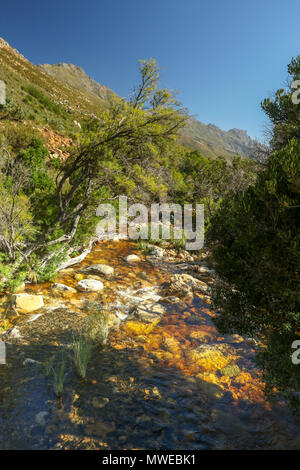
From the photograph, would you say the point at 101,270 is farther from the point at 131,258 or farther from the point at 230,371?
the point at 230,371

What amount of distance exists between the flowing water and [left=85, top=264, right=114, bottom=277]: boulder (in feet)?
9.19

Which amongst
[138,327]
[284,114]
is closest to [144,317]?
[138,327]

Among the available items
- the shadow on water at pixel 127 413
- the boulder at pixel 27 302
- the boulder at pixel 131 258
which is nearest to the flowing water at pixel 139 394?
the shadow on water at pixel 127 413

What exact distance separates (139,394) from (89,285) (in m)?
4.47

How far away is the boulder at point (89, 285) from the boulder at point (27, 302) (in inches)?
54.8

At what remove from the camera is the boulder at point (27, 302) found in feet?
20.6

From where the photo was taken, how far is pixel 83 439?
3.17 m

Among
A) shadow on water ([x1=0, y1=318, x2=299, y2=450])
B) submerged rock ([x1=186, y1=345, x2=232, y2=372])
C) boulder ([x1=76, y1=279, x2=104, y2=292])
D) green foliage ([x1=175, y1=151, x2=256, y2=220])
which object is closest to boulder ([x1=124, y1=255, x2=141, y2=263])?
boulder ([x1=76, y1=279, x2=104, y2=292])

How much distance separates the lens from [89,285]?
8.02 meters

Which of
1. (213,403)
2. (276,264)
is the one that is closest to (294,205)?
(276,264)

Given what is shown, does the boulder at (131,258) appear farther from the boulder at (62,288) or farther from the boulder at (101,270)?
the boulder at (62,288)

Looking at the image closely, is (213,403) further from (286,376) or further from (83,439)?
(83,439)

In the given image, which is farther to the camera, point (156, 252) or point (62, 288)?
point (156, 252)

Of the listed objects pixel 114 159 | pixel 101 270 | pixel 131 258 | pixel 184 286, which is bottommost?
pixel 184 286
